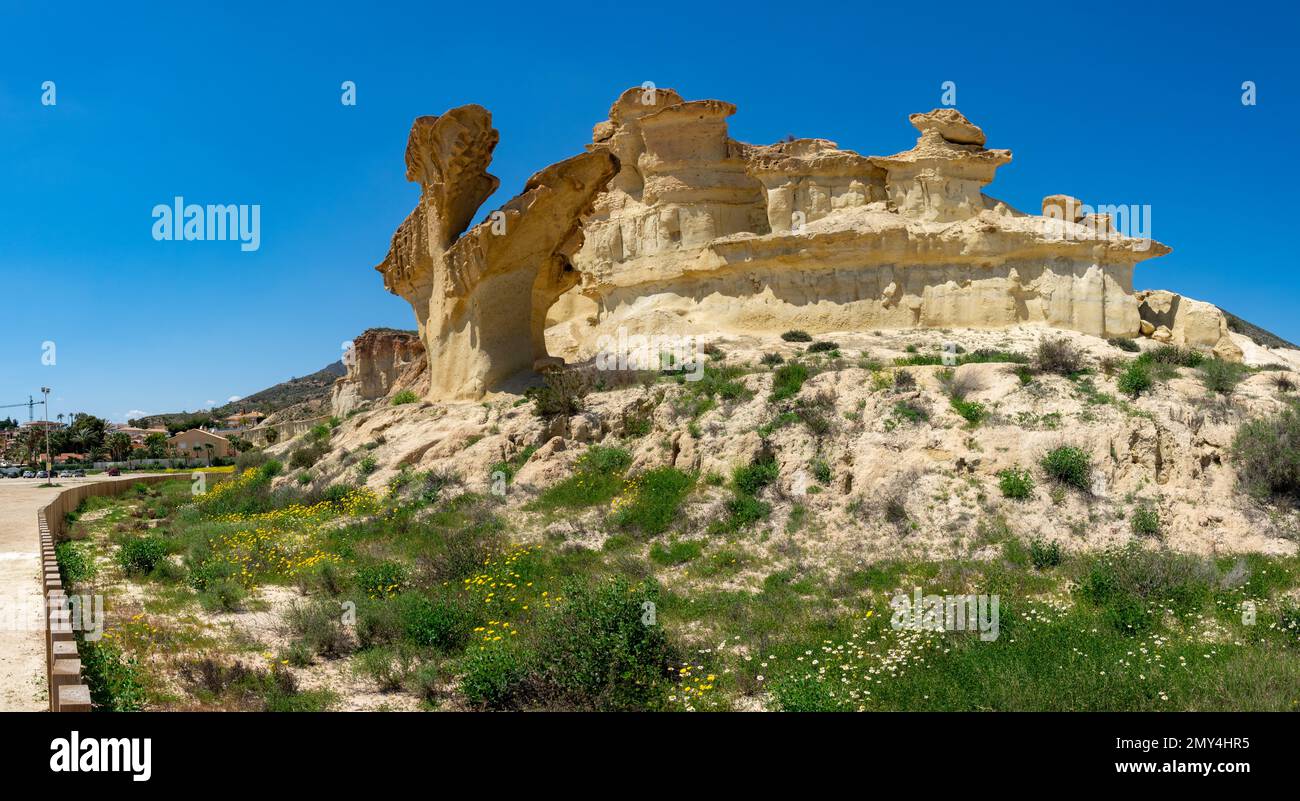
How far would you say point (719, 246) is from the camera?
3036 cm

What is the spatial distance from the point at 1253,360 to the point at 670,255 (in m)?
20.9

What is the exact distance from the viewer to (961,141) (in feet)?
99.8

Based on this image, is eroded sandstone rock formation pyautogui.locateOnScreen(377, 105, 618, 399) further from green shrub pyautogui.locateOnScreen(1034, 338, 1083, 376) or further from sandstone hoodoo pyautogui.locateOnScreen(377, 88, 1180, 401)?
green shrub pyautogui.locateOnScreen(1034, 338, 1083, 376)

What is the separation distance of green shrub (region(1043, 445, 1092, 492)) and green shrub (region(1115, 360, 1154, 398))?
277 centimetres

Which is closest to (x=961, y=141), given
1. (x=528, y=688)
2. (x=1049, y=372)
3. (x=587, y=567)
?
(x=1049, y=372)

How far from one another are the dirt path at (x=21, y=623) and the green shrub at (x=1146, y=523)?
13.5m

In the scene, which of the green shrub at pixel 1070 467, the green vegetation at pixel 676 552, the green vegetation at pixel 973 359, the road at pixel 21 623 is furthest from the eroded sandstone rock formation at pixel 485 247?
the green shrub at pixel 1070 467

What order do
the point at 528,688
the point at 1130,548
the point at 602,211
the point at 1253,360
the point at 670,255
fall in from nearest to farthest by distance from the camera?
the point at 528,688 < the point at 1130,548 < the point at 1253,360 < the point at 670,255 < the point at 602,211

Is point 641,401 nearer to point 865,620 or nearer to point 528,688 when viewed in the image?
point 865,620

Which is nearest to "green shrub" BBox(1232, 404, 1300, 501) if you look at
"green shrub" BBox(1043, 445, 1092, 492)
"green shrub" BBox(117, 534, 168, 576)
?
"green shrub" BBox(1043, 445, 1092, 492)

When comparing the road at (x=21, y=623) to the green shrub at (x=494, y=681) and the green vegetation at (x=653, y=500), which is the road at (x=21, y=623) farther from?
the green vegetation at (x=653, y=500)

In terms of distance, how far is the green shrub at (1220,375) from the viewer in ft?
49.6

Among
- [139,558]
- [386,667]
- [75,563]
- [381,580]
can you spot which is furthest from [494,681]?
[75,563]

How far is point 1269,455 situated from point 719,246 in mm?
20184
